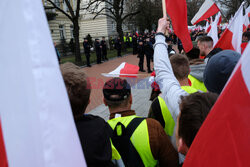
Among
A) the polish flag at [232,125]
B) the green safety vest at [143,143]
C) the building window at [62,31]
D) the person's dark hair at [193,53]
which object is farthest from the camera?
the building window at [62,31]

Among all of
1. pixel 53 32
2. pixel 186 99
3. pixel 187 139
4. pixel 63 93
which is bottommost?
pixel 187 139

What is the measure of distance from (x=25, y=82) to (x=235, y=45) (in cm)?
312

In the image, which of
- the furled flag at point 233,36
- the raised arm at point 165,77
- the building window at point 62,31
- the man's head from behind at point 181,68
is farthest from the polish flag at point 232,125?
the building window at point 62,31

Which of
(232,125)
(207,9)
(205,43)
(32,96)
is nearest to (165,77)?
(232,125)

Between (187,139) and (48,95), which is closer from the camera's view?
(48,95)

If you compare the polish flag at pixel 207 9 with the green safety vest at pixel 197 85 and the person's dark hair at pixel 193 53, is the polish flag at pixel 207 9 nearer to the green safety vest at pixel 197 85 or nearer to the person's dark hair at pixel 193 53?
the person's dark hair at pixel 193 53

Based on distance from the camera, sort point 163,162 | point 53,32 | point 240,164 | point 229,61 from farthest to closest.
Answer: point 53,32 < point 163,162 < point 229,61 < point 240,164

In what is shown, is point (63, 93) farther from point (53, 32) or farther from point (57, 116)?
point (53, 32)

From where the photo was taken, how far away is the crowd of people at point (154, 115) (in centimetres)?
99

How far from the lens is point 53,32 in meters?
26.9

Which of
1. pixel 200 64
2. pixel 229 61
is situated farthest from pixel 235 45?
pixel 229 61

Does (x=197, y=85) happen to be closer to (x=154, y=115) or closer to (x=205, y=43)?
(x=154, y=115)

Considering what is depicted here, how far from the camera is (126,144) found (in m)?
1.54

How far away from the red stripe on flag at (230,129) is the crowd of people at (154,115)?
209mm
